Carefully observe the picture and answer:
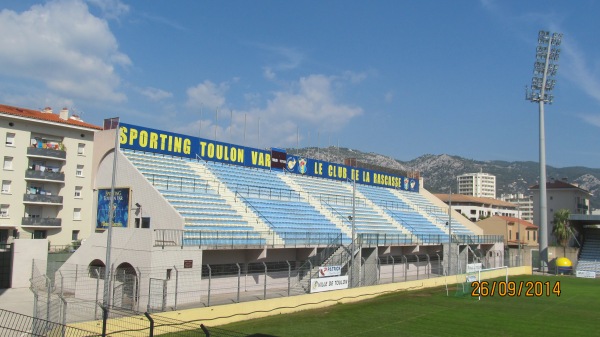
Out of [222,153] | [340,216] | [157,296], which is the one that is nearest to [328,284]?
[157,296]

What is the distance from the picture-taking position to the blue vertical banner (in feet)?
106

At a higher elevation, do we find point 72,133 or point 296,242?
point 72,133

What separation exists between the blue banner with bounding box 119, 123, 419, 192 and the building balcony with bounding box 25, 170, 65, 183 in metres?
25.0

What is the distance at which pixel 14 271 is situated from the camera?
1307 inches

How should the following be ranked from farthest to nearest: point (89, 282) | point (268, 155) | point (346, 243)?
point (268, 155) < point (346, 243) < point (89, 282)

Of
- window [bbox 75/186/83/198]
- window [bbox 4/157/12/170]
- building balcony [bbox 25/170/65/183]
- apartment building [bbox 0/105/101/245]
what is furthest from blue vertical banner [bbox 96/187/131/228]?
window [bbox 75/186/83/198]

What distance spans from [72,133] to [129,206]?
3524 cm

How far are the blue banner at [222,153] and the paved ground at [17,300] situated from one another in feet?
35.8

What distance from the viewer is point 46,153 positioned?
2295 inches

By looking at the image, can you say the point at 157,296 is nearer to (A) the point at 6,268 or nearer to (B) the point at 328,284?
(B) the point at 328,284

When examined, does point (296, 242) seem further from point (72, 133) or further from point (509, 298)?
point (72, 133)

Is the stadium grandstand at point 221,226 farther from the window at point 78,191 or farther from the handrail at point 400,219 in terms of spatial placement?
the window at point 78,191

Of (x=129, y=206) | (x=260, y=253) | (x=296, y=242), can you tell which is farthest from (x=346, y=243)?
(x=129, y=206)
